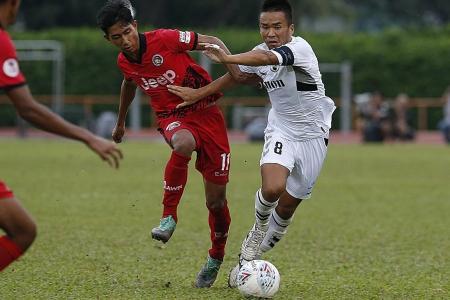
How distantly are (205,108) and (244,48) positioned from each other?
33644 millimetres

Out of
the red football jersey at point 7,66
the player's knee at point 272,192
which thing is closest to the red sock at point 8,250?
the red football jersey at point 7,66

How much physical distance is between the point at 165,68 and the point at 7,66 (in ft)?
8.69

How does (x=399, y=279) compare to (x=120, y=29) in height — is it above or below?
below

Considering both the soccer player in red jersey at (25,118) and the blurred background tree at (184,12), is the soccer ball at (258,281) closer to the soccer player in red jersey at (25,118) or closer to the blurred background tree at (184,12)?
the soccer player in red jersey at (25,118)

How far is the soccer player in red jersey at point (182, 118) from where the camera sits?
848 centimetres

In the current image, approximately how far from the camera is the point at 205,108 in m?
8.77

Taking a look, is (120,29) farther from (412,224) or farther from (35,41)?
(35,41)

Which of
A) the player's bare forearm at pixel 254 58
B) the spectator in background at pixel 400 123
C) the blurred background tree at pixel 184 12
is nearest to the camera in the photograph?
the player's bare forearm at pixel 254 58

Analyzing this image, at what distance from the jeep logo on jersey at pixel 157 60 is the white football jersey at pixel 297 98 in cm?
63

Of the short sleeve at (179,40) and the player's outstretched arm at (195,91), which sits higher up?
the short sleeve at (179,40)

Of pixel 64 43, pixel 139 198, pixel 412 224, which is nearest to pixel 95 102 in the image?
pixel 64 43

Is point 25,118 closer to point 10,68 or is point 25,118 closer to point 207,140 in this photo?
point 10,68

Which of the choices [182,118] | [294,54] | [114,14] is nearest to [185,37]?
[182,118]

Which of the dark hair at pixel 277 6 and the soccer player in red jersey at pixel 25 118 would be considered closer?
the soccer player in red jersey at pixel 25 118
